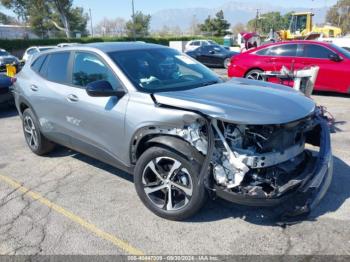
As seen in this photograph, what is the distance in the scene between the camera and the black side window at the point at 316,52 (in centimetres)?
970

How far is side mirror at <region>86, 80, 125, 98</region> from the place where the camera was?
3771 mm

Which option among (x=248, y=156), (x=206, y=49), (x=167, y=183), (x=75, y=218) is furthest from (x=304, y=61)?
(x=206, y=49)

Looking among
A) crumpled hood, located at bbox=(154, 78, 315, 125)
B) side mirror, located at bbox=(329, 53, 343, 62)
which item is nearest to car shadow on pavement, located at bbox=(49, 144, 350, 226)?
crumpled hood, located at bbox=(154, 78, 315, 125)

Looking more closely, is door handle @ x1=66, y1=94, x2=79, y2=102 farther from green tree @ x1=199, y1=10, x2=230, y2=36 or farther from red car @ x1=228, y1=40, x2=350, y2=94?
→ green tree @ x1=199, y1=10, x2=230, y2=36

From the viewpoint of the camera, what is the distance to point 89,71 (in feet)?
14.5

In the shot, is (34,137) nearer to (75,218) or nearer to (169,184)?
(75,218)

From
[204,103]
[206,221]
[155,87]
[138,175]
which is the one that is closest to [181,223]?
[206,221]

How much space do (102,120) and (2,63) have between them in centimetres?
1662

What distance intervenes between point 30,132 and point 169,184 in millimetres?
3132

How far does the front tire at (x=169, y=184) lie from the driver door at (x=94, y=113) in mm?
468

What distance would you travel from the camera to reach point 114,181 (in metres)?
4.67

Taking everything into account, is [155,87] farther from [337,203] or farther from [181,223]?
[337,203]

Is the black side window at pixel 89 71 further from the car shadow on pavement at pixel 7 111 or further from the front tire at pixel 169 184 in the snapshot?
the car shadow on pavement at pixel 7 111

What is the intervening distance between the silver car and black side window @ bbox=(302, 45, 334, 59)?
20.4 feet
